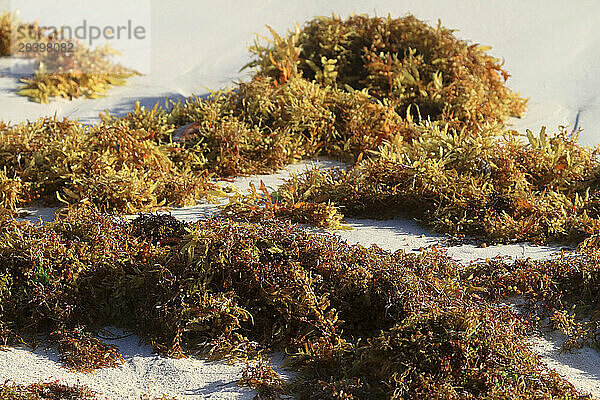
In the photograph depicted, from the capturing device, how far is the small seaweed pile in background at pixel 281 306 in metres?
3.43

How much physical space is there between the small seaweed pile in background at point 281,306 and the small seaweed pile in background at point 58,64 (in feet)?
16.8

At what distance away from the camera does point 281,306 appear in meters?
3.99

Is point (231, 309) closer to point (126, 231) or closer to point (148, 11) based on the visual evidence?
point (126, 231)

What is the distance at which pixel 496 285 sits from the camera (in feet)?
14.4

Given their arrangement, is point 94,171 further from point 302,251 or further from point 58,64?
point 58,64

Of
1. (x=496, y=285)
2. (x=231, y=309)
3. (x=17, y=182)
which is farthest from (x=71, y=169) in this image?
(x=496, y=285)

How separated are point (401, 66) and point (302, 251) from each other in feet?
15.9

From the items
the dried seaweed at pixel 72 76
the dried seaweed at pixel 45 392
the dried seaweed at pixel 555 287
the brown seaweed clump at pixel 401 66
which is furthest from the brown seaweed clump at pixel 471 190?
the dried seaweed at pixel 72 76

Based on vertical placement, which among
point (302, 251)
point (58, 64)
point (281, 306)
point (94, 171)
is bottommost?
point (281, 306)

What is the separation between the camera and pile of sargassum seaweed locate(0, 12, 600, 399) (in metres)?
3.54

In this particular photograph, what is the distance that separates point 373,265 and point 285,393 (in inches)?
39.6

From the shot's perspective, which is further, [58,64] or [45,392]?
[58,64]

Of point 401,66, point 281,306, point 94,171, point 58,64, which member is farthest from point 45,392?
point 58,64

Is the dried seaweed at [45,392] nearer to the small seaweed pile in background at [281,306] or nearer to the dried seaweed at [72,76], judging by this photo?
the small seaweed pile in background at [281,306]
